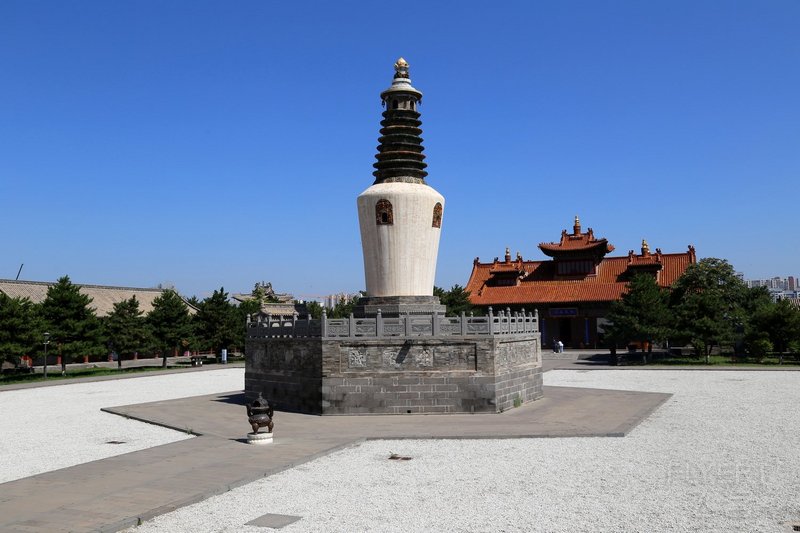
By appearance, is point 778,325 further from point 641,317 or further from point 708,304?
point 641,317

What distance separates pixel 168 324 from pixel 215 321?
4857 millimetres

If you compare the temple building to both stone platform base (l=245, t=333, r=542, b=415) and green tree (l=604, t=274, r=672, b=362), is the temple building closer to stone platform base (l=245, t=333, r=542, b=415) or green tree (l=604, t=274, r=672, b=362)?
green tree (l=604, t=274, r=672, b=362)

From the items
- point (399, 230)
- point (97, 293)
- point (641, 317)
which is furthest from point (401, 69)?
point (97, 293)

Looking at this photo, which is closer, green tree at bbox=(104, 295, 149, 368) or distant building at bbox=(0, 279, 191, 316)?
green tree at bbox=(104, 295, 149, 368)

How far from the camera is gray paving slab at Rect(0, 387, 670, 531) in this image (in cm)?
1168

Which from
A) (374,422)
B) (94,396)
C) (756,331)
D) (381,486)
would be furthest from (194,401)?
(756,331)

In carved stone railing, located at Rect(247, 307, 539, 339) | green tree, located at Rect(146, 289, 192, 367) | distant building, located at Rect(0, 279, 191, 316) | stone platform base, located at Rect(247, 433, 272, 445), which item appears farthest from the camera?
distant building, located at Rect(0, 279, 191, 316)

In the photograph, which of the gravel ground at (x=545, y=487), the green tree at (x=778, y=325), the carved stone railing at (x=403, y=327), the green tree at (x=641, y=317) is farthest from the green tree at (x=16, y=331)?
the green tree at (x=778, y=325)

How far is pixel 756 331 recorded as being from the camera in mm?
47656

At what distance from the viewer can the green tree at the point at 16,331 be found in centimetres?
4001

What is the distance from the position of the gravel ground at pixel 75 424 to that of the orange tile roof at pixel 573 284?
3213 centimetres

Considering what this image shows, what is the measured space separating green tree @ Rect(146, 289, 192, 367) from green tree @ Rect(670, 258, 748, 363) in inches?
1418

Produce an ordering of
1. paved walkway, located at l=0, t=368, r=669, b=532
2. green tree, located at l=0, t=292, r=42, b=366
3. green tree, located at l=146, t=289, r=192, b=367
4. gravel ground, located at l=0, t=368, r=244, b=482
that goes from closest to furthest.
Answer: paved walkway, located at l=0, t=368, r=669, b=532
gravel ground, located at l=0, t=368, r=244, b=482
green tree, located at l=0, t=292, r=42, b=366
green tree, located at l=146, t=289, r=192, b=367

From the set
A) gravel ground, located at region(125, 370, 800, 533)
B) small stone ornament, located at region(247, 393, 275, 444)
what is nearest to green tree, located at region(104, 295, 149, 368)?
small stone ornament, located at region(247, 393, 275, 444)
